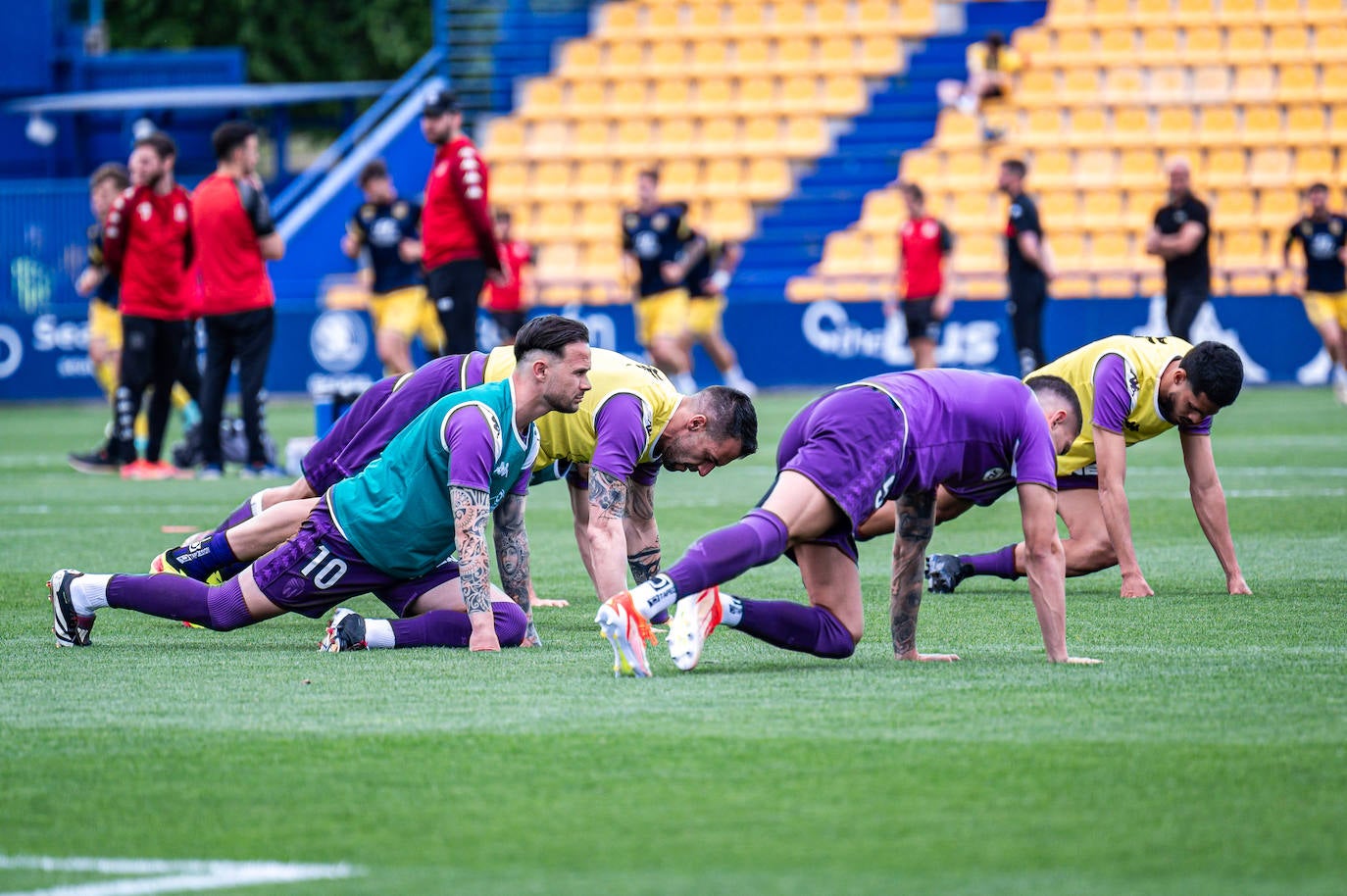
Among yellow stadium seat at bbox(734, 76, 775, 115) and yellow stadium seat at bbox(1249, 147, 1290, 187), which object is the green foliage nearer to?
yellow stadium seat at bbox(734, 76, 775, 115)

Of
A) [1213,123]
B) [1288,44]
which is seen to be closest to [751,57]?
[1213,123]

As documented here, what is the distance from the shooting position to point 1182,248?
18.1 metres

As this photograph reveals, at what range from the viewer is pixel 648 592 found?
18.9 ft

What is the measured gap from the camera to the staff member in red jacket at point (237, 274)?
45.0 ft

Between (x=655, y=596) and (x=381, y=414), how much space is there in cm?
222

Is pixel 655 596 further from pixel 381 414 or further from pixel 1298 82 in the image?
pixel 1298 82

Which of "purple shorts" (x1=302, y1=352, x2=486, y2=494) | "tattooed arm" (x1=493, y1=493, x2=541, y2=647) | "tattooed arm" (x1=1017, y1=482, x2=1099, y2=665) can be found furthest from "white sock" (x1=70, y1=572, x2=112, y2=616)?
"tattooed arm" (x1=1017, y1=482, x2=1099, y2=665)

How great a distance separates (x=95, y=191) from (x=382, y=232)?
2937 mm

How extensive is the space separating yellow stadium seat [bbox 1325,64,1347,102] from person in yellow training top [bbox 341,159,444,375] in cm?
1362

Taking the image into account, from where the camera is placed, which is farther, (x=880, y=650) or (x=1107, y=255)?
(x=1107, y=255)

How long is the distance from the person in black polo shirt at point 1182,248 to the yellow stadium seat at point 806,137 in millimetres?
9344

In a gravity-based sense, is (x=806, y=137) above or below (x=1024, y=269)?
above

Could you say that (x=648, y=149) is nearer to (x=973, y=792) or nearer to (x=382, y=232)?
(x=382, y=232)

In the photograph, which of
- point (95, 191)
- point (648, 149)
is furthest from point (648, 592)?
point (648, 149)
